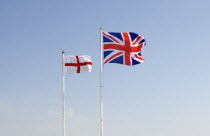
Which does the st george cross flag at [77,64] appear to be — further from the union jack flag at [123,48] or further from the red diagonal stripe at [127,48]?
the red diagonal stripe at [127,48]

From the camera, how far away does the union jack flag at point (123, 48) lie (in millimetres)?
37094

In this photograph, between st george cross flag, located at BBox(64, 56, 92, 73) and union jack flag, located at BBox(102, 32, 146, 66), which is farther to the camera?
st george cross flag, located at BBox(64, 56, 92, 73)

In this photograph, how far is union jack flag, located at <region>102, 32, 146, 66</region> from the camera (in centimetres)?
3709

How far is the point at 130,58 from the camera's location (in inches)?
1465

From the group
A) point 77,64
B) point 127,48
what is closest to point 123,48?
point 127,48

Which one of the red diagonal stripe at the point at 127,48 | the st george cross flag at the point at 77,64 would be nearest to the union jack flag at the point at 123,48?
the red diagonal stripe at the point at 127,48

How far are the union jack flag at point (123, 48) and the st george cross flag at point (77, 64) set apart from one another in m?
5.11

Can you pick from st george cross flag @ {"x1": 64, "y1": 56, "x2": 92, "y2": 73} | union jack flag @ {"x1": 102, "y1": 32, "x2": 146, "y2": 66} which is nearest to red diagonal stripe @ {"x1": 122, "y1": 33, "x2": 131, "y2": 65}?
union jack flag @ {"x1": 102, "y1": 32, "x2": 146, "y2": 66}

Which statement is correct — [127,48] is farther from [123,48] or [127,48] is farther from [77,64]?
[77,64]

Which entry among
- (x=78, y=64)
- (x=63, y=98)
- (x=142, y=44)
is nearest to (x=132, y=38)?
(x=142, y=44)

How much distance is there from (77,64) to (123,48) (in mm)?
6686

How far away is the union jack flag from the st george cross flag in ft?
16.8

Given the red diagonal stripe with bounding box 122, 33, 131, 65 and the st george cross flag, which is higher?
the red diagonal stripe with bounding box 122, 33, 131, 65

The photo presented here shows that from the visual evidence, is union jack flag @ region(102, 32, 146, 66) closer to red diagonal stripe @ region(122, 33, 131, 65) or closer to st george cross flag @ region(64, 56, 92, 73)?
red diagonal stripe @ region(122, 33, 131, 65)
